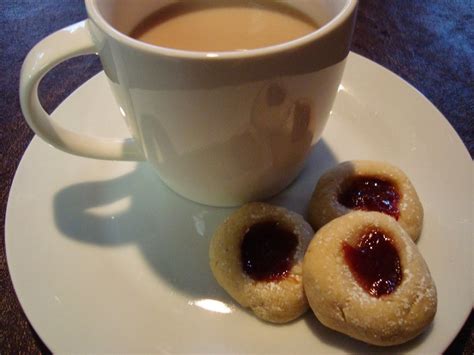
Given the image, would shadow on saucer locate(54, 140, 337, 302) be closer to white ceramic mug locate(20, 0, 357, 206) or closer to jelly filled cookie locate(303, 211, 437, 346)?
white ceramic mug locate(20, 0, 357, 206)

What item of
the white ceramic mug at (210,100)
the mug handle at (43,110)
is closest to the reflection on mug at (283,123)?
the white ceramic mug at (210,100)

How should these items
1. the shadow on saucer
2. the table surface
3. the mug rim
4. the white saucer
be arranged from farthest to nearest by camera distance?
1. the table surface
2. the shadow on saucer
3. the white saucer
4. the mug rim

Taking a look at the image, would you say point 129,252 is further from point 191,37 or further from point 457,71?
point 457,71

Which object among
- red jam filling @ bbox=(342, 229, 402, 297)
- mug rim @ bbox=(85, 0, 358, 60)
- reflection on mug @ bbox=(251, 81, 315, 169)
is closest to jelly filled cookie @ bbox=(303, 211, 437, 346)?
red jam filling @ bbox=(342, 229, 402, 297)

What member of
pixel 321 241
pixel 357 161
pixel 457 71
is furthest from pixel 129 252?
pixel 457 71

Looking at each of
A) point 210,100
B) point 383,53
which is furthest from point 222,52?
point 383,53

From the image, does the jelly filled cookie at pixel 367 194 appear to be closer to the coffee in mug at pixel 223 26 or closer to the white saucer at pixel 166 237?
the white saucer at pixel 166 237
